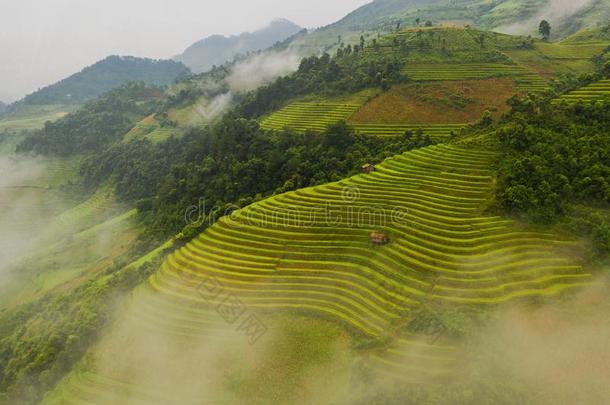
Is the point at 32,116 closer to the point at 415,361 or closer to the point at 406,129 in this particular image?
the point at 406,129

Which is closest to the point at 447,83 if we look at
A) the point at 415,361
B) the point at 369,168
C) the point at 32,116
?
the point at 369,168

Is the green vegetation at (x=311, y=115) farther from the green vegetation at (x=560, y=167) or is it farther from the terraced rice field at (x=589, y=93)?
the terraced rice field at (x=589, y=93)

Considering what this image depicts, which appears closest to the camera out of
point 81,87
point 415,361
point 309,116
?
point 415,361

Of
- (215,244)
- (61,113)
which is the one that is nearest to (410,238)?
(215,244)

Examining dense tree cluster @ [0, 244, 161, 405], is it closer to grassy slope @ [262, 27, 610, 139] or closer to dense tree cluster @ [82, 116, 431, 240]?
dense tree cluster @ [82, 116, 431, 240]

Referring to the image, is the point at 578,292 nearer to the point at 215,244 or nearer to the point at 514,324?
the point at 514,324

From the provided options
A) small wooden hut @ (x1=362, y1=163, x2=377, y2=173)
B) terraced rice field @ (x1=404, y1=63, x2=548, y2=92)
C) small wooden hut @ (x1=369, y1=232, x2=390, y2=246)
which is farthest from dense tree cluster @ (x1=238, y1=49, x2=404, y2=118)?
small wooden hut @ (x1=369, y1=232, x2=390, y2=246)
